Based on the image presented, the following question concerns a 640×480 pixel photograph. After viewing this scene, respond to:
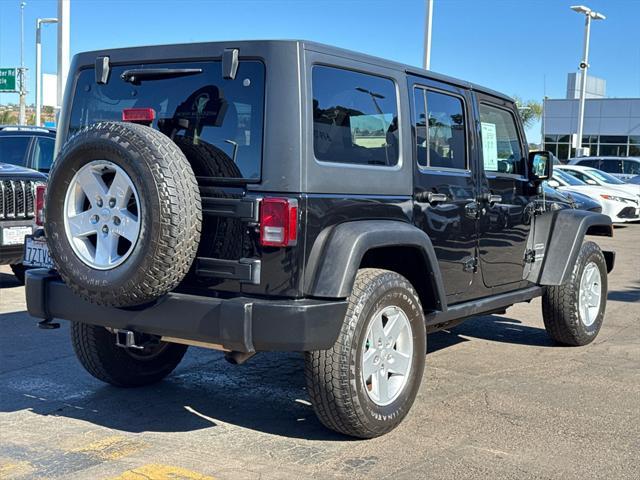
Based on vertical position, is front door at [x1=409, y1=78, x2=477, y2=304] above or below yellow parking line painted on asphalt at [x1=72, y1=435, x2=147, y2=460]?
above

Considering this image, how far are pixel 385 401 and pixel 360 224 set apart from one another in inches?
39.1

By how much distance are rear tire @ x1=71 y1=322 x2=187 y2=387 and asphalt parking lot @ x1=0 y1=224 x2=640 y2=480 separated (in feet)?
0.36

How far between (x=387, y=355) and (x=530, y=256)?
221 cm

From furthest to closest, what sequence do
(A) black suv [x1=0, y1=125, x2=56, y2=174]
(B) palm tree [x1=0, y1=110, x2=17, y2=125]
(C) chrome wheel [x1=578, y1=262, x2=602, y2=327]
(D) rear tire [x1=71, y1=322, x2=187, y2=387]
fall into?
(B) palm tree [x1=0, y1=110, x2=17, y2=125]
(A) black suv [x1=0, y1=125, x2=56, y2=174]
(C) chrome wheel [x1=578, y1=262, x2=602, y2=327]
(D) rear tire [x1=71, y1=322, x2=187, y2=387]

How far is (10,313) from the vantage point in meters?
A: 7.78

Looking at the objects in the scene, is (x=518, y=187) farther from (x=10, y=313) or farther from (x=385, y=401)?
(x=10, y=313)

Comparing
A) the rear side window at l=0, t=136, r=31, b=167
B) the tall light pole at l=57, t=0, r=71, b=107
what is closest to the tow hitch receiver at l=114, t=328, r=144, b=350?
the rear side window at l=0, t=136, r=31, b=167

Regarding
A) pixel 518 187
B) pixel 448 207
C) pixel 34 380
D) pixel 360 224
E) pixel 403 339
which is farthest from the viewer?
pixel 518 187

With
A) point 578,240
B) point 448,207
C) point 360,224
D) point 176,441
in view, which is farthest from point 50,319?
point 578,240

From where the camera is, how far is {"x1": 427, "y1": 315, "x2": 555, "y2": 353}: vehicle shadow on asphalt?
7.04 m

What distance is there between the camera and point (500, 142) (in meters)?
6.04

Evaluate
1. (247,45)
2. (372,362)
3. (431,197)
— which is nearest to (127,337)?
(372,362)

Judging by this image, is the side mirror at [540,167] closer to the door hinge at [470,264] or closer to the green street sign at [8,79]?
the door hinge at [470,264]

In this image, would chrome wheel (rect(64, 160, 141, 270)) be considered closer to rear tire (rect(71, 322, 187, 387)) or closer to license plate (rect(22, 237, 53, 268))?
license plate (rect(22, 237, 53, 268))
